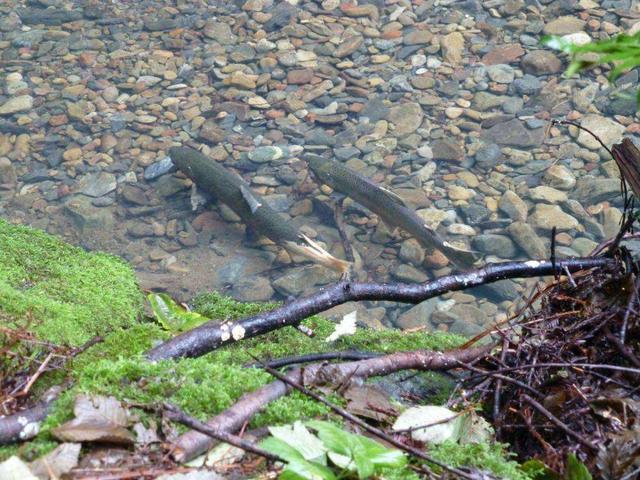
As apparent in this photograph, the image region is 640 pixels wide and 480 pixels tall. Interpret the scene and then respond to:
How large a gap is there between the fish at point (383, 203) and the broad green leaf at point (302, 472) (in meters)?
6.04

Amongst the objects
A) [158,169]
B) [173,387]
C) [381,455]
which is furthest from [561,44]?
[158,169]

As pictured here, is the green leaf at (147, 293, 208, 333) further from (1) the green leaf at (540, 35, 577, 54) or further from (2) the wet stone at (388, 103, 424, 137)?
(2) the wet stone at (388, 103, 424, 137)

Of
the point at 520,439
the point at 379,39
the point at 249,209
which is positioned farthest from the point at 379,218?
the point at 520,439

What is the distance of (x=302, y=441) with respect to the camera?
1602 mm

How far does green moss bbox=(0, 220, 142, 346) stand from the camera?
9.73ft

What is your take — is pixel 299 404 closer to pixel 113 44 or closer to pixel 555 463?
pixel 555 463

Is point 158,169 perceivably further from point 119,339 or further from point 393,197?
point 119,339

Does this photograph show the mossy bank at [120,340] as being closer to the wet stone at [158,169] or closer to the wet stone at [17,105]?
the wet stone at [158,169]

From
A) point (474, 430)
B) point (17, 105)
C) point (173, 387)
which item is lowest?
point (17, 105)

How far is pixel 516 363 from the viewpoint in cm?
238

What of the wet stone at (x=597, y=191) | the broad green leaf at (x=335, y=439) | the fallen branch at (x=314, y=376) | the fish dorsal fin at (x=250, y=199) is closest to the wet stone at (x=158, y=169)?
the fish dorsal fin at (x=250, y=199)

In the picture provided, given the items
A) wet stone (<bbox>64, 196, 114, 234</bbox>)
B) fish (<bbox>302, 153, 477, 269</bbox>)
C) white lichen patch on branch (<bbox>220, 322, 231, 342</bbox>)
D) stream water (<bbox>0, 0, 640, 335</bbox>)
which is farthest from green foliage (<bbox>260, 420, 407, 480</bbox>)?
wet stone (<bbox>64, 196, 114, 234</bbox>)

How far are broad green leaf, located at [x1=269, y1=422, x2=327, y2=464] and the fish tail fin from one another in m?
5.60

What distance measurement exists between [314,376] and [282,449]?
2.00ft
